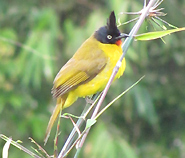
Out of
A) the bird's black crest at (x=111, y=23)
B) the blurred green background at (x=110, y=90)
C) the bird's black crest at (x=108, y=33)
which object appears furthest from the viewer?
the blurred green background at (x=110, y=90)

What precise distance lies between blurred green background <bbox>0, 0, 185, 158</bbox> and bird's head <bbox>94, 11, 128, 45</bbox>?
1041mm

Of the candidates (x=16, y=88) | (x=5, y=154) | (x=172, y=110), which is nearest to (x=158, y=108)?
(x=172, y=110)

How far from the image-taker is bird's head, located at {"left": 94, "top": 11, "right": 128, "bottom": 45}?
185 cm

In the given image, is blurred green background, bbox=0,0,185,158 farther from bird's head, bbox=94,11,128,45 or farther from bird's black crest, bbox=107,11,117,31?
bird's black crest, bbox=107,11,117,31

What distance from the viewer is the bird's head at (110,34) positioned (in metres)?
1.85

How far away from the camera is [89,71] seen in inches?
78.0

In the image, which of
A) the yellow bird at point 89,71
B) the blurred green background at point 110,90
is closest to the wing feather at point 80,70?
the yellow bird at point 89,71

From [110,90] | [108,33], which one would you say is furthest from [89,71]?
[110,90]

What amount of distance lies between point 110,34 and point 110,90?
1.81 metres

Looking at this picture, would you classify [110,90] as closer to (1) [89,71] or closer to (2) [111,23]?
(1) [89,71]

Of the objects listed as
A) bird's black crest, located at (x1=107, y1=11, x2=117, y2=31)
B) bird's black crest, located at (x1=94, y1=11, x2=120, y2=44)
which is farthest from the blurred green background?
bird's black crest, located at (x1=107, y1=11, x2=117, y2=31)

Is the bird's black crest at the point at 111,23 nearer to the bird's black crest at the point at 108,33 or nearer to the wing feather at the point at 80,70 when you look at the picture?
the bird's black crest at the point at 108,33

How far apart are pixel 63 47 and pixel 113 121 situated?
814mm

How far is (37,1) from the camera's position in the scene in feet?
12.7
